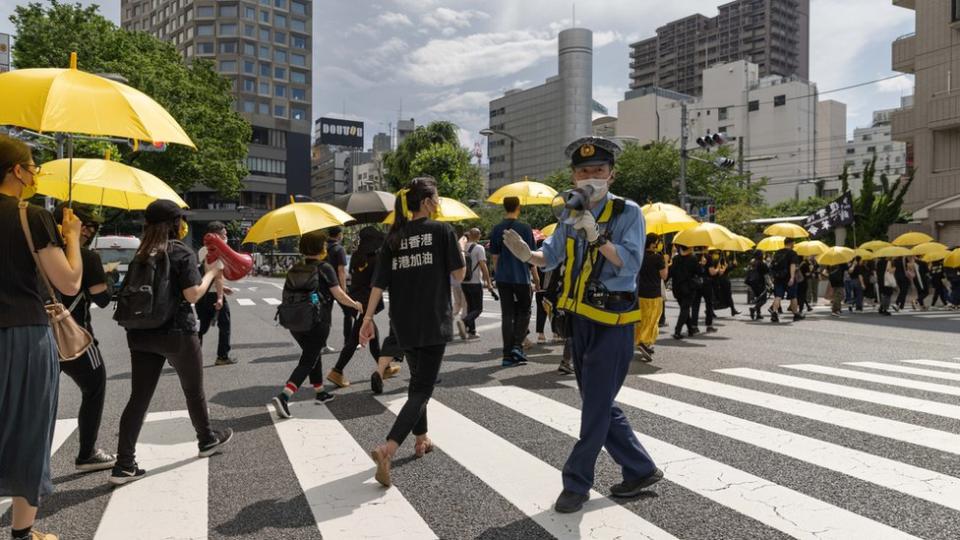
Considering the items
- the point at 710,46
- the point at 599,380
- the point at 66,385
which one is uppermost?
the point at 710,46

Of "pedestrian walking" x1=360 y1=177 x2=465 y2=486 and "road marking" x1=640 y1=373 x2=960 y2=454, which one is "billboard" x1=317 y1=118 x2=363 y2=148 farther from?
"pedestrian walking" x1=360 y1=177 x2=465 y2=486

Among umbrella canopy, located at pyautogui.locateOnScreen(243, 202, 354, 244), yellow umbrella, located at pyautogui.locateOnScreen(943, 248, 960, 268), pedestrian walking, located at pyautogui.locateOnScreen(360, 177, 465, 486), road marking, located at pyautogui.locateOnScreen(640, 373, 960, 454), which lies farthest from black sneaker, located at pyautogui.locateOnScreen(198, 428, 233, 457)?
yellow umbrella, located at pyautogui.locateOnScreen(943, 248, 960, 268)

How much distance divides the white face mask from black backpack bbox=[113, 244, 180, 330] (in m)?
2.56

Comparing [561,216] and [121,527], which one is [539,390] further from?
[121,527]

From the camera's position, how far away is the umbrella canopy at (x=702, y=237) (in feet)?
38.6

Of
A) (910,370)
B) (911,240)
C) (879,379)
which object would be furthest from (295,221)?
(911,240)

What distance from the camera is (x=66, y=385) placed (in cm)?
748

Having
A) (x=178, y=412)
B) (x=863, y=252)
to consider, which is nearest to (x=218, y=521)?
(x=178, y=412)

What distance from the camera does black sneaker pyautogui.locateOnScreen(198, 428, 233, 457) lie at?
448 centimetres

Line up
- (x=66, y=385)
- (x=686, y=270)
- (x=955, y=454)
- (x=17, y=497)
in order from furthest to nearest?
(x=686, y=270), (x=66, y=385), (x=955, y=454), (x=17, y=497)

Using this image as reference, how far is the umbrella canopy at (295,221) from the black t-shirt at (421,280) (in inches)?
108

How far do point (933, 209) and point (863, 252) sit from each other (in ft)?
35.7

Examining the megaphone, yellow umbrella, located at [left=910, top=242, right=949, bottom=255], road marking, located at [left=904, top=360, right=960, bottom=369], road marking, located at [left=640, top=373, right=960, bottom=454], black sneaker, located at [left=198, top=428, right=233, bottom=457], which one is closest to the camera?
black sneaker, located at [left=198, top=428, right=233, bottom=457]

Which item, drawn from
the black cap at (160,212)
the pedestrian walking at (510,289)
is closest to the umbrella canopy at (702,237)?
the pedestrian walking at (510,289)
